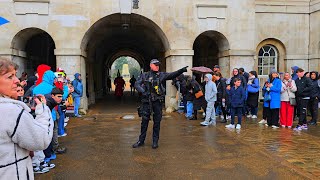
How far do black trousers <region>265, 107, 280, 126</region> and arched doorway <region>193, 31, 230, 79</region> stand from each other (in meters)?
4.18

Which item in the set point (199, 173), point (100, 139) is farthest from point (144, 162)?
point (100, 139)

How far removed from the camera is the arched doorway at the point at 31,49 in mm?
11630

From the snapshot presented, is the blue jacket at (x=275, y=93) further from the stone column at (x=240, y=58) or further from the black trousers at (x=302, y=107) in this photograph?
the stone column at (x=240, y=58)

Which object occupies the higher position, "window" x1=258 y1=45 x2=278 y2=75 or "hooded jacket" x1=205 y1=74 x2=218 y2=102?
"window" x1=258 y1=45 x2=278 y2=75

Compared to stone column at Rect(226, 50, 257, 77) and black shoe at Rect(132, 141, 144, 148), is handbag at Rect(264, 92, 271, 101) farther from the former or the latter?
black shoe at Rect(132, 141, 144, 148)

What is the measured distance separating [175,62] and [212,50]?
4.76 meters

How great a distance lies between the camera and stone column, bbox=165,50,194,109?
12.1 metres

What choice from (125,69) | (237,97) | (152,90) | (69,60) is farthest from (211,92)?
(125,69)

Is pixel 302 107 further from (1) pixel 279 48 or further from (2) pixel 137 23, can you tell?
(2) pixel 137 23

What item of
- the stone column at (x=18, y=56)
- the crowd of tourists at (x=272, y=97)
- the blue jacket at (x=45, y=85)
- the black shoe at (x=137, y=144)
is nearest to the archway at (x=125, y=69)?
the stone column at (x=18, y=56)

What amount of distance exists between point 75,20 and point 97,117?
3.95 metres

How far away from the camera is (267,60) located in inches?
617

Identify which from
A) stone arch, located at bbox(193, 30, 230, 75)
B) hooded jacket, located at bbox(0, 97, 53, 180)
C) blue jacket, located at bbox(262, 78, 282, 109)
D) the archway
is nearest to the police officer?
blue jacket, located at bbox(262, 78, 282, 109)

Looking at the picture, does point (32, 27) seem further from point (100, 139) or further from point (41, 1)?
point (100, 139)
